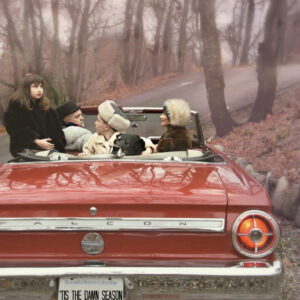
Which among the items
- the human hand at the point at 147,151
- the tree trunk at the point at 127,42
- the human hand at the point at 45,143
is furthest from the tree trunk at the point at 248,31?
the human hand at the point at 147,151

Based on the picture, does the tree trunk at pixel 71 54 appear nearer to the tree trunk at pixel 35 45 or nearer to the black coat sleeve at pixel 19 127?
the tree trunk at pixel 35 45

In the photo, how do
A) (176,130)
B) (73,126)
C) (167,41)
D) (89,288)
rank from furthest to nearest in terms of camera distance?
(167,41), (73,126), (176,130), (89,288)

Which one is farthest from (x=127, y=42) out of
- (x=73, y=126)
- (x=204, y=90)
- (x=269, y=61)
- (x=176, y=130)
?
(x=176, y=130)

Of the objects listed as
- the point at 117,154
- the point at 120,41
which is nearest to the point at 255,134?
the point at 120,41

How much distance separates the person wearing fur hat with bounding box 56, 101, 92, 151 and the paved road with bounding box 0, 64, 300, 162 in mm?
4259

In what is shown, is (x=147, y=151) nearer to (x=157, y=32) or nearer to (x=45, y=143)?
(x=45, y=143)

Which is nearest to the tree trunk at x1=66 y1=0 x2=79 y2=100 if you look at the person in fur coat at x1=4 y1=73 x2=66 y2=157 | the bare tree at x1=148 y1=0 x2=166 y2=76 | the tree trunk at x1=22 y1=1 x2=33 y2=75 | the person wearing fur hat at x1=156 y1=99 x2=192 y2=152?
the tree trunk at x1=22 y1=1 x2=33 y2=75

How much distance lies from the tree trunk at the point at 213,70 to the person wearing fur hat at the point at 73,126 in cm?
446

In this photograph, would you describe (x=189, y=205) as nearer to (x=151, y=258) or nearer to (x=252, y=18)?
(x=151, y=258)

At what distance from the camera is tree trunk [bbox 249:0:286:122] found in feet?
24.6

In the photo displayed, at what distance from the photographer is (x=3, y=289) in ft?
6.84

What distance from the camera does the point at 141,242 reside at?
2.17 m

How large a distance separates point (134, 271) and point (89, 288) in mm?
232

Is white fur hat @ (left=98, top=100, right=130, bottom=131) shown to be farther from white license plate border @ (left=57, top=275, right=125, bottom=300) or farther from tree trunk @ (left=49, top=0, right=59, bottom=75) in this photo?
tree trunk @ (left=49, top=0, right=59, bottom=75)
